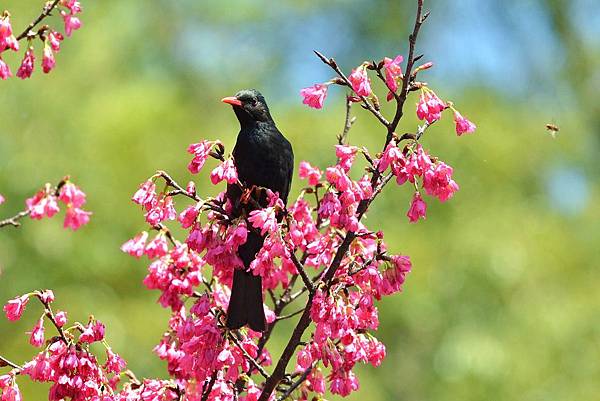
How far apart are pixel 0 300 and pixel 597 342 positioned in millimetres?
4906

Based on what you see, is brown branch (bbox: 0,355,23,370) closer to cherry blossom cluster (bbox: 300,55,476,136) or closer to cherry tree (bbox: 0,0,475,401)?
cherry tree (bbox: 0,0,475,401)

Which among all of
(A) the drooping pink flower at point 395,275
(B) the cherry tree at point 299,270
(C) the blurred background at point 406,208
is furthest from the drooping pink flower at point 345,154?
(C) the blurred background at point 406,208

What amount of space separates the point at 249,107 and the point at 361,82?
0.69 meters

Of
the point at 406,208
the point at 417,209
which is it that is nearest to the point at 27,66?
the point at 417,209

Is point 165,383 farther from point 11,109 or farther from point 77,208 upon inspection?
point 11,109

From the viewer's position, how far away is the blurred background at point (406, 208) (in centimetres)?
739

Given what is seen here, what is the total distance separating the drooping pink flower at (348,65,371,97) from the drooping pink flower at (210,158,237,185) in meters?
0.34

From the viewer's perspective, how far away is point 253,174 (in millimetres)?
2457

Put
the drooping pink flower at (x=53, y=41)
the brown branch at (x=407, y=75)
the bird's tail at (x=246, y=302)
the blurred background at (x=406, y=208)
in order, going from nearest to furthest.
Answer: the brown branch at (x=407, y=75) → the bird's tail at (x=246, y=302) → the drooping pink flower at (x=53, y=41) → the blurred background at (x=406, y=208)

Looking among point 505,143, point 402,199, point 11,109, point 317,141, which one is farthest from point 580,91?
point 11,109

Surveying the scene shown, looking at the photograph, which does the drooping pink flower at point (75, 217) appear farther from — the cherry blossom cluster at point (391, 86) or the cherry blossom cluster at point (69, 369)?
the cherry blossom cluster at point (391, 86)

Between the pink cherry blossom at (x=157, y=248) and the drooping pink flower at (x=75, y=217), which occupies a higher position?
the drooping pink flower at (x=75, y=217)

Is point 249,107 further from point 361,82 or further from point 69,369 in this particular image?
point 69,369

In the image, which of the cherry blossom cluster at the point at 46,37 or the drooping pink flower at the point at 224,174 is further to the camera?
the cherry blossom cluster at the point at 46,37
